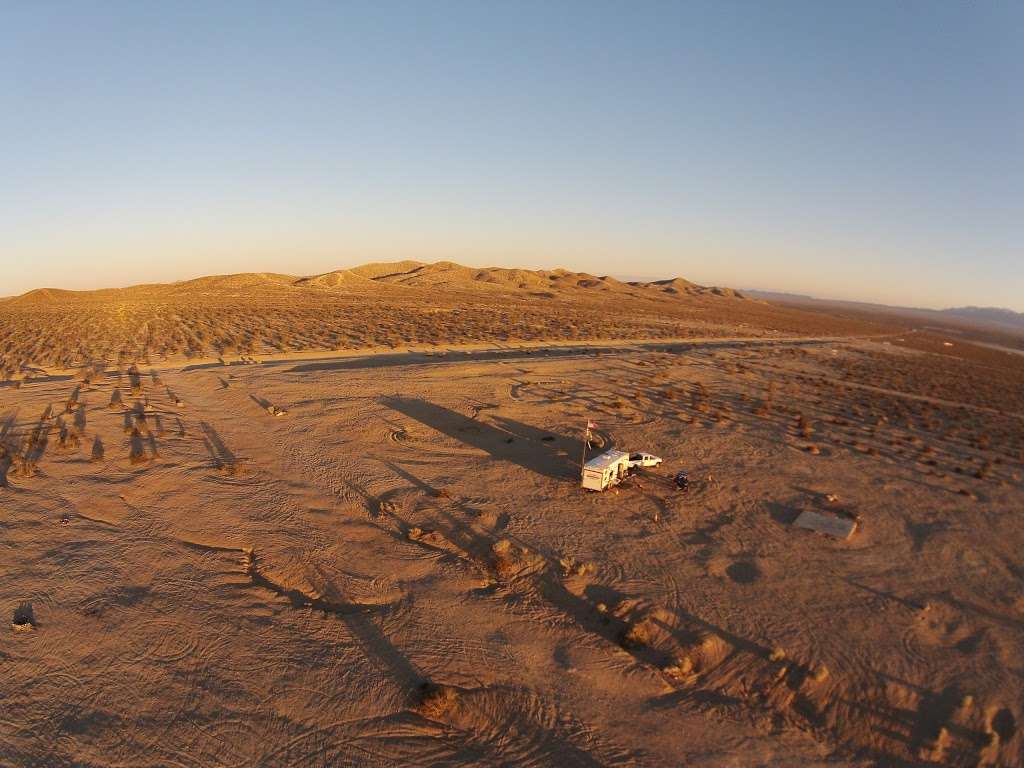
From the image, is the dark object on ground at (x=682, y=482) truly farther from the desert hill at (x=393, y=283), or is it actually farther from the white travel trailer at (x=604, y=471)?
the desert hill at (x=393, y=283)

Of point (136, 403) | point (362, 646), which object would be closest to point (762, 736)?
point (362, 646)

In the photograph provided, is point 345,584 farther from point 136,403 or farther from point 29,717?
point 136,403

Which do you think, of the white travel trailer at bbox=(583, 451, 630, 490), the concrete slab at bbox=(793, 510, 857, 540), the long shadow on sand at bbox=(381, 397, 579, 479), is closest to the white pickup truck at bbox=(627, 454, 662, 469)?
the white travel trailer at bbox=(583, 451, 630, 490)

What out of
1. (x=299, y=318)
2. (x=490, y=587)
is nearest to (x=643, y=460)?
(x=490, y=587)

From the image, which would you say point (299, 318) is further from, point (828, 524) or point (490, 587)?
point (828, 524)

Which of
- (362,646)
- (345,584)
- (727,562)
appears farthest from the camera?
(727,562)

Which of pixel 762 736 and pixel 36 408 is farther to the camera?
pixel 36 408
